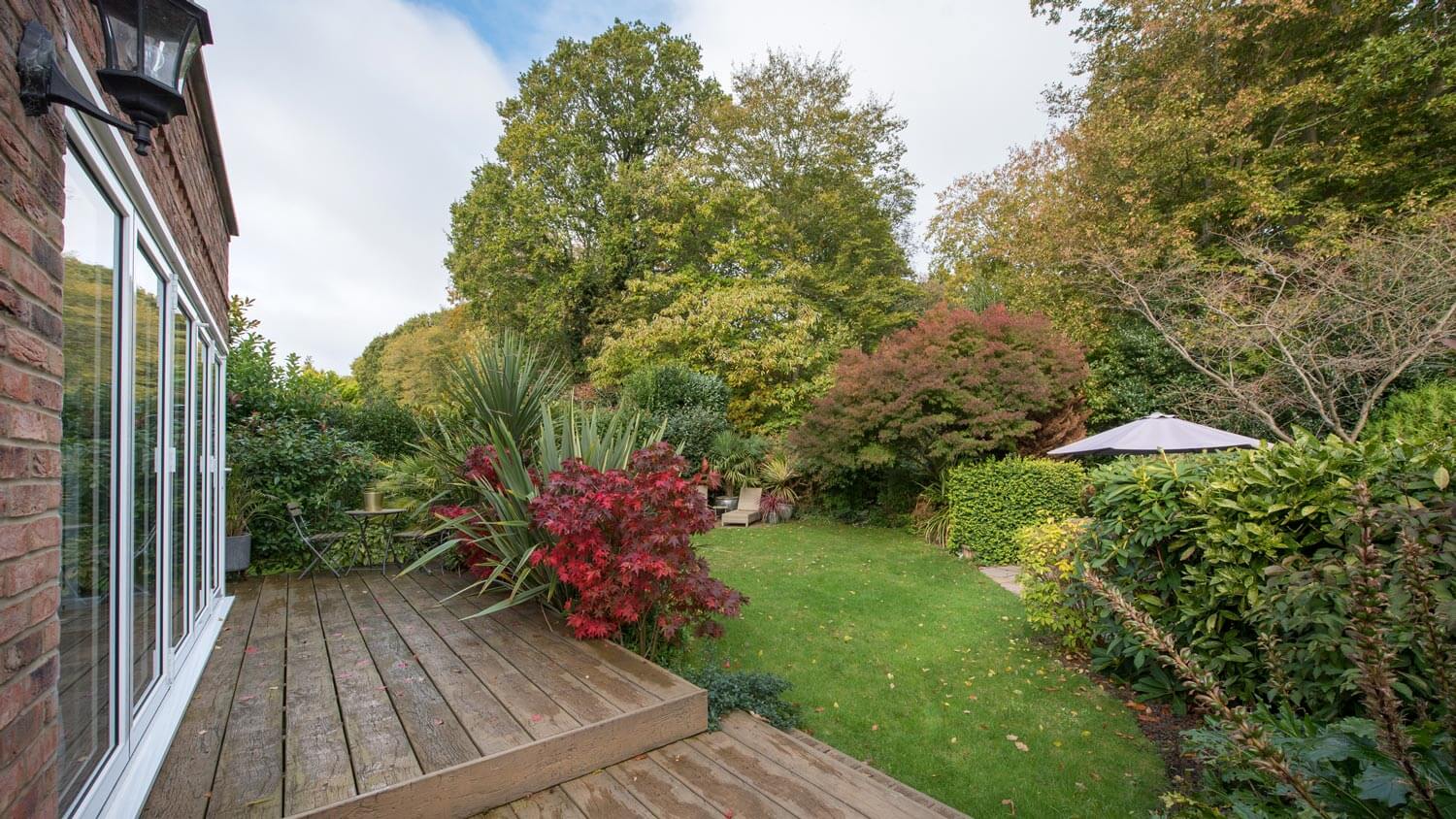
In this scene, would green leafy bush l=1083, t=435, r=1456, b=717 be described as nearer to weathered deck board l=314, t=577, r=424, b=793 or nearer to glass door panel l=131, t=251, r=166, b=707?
weathered deck board l=314, t=577, r=424, b=793

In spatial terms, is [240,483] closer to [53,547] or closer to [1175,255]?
[53,547]

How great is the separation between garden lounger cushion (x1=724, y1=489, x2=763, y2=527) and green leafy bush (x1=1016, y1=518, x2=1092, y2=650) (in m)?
5.89

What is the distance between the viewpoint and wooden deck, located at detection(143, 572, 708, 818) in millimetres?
2107

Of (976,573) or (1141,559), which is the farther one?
(976,573)

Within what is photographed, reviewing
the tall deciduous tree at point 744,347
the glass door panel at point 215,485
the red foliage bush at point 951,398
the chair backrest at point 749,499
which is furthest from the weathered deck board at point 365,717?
the tall deciduous tree at point 744,347

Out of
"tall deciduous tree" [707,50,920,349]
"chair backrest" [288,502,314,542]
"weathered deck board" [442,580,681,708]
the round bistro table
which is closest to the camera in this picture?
"weathered deck board" [442,580,681,708]

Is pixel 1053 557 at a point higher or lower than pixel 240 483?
lower

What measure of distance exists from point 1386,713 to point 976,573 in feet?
21.4

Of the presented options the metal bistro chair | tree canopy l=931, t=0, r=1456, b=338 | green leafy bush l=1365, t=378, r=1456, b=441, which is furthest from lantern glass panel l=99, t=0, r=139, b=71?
tree canopy l=931, t=0, r=1456, b=338

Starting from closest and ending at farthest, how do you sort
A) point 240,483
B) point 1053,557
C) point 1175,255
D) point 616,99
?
point 1053,557 → point 240,483 → point 1175,255 → point 616,99

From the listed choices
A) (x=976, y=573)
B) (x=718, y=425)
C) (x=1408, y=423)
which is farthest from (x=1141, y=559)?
(x=718, y=425)

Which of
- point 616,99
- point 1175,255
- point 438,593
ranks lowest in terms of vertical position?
point 438,593

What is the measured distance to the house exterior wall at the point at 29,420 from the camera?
1.17 meters

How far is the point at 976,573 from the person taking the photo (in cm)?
712
